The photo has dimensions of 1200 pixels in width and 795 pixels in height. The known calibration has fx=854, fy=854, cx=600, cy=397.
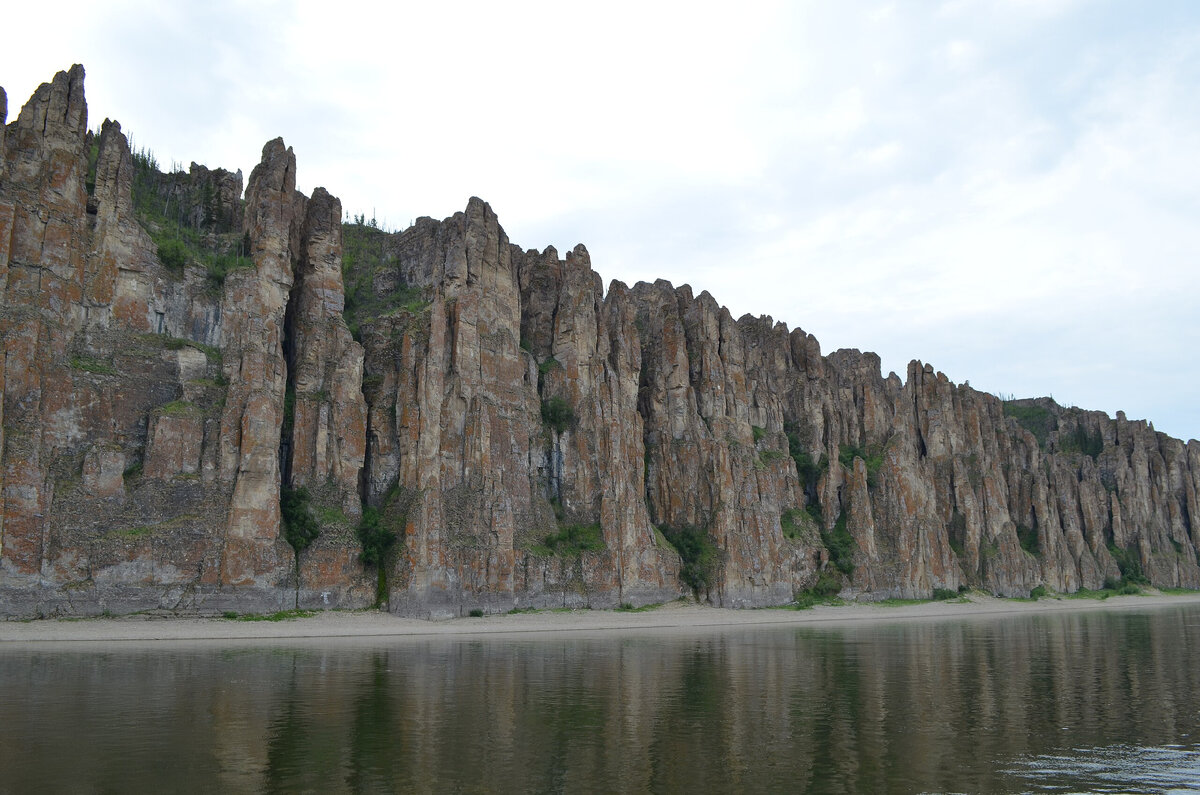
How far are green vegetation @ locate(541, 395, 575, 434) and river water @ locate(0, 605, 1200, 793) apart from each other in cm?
5122

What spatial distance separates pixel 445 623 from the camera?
243ft

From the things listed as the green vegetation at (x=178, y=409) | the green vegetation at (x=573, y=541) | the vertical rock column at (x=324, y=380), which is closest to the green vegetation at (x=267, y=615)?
the vertical rock column at (x=324, y=380)

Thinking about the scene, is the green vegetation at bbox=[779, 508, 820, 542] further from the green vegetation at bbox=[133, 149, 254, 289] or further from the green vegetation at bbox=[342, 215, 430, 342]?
the green vegetation at bbox=[133, 149, 254, 289]

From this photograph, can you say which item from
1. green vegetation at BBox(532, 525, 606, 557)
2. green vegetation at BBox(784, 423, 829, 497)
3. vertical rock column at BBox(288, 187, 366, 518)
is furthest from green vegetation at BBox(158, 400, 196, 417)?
green vegetation at BBox(784, 423, 829, 497)

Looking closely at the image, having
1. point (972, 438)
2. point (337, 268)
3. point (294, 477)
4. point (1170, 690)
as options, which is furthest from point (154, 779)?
point (972, 438)

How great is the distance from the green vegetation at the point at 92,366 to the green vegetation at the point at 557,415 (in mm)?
44884

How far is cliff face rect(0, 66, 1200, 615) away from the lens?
6712 cm

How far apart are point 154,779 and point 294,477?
6286 cm

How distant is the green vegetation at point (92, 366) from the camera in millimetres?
69662

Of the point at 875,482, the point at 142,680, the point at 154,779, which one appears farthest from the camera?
the point at 875,482

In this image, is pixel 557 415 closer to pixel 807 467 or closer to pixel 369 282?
pixel 369 282

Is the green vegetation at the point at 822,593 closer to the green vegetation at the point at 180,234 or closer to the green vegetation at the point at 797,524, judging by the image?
the green vegetation at the point at 797,524

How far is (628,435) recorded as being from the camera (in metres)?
105

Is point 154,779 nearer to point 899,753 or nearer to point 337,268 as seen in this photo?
point 899,753
